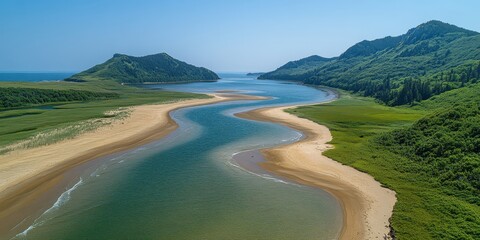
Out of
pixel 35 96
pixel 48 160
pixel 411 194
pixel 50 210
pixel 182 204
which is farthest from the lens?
pixel 35 96

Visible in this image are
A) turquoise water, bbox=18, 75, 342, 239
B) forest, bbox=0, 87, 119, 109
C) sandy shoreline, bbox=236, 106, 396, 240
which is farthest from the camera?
forest, bbox=0, 87, 119, 109

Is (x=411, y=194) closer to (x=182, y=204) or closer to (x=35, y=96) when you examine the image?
(x=182, y=204)

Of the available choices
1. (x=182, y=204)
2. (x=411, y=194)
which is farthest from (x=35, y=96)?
(x=411, y=194)

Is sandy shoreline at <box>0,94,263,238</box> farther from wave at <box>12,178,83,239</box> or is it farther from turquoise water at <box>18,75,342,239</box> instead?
turquoise water at <box>18,75,342,239</box>

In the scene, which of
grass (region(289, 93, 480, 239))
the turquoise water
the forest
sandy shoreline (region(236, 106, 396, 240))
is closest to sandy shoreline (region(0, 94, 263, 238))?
the turquoise water

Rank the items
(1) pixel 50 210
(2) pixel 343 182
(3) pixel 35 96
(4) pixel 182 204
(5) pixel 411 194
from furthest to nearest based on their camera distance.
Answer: (3) pixel 35 96
(2) pixel 343 182
(5) pixel 411 194
(4) pixel 182 204
(1) pixel 50 210

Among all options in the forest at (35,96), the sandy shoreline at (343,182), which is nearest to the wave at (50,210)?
the sandy shoreline at (343,182)
